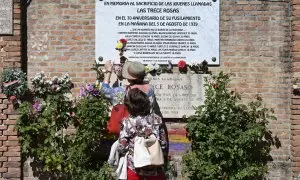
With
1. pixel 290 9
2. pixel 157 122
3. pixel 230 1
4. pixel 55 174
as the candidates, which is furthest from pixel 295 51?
pixel 55 174

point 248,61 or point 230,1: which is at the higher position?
point 230,1

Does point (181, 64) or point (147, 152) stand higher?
point (181, 64)

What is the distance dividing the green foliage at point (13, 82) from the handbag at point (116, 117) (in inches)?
55.3

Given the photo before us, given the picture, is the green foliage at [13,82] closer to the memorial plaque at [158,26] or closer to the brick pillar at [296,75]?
the memorial plaque at [158,26]

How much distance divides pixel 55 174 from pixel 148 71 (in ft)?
6.77

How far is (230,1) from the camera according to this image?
761 centimetres

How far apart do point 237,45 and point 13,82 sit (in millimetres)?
3333

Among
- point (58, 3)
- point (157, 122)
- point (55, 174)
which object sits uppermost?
point (58, 3)

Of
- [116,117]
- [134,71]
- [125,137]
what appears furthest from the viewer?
[116,117]

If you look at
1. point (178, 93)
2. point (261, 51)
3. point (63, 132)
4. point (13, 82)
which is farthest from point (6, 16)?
point (261, 51)

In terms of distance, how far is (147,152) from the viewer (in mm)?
5809

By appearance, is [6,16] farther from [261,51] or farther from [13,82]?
[261,51]

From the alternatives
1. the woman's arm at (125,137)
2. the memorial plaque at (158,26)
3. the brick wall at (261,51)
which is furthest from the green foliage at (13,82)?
the brick wall at (261,51)

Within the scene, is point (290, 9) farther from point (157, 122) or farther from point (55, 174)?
point (55, 174)
